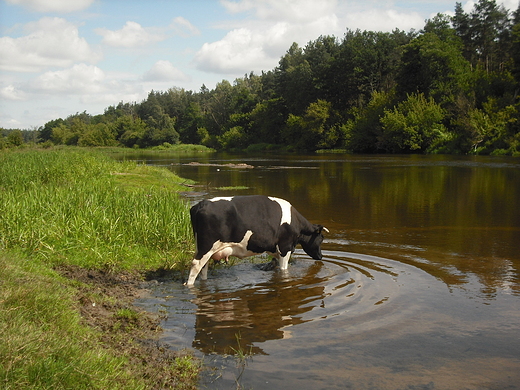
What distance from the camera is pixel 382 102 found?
84.1m

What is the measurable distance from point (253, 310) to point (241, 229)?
1986 millimetres

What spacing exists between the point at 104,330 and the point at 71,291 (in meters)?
1.25

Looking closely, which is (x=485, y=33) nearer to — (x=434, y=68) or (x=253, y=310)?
(x=434, y=68)

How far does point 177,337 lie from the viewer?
7.03 m

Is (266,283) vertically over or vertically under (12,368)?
under

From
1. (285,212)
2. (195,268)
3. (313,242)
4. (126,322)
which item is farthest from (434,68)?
(126,322)

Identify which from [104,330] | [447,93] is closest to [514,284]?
[104,330]

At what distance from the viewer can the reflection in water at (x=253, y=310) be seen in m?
7.11

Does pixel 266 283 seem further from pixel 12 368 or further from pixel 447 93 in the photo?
pixel 447 93

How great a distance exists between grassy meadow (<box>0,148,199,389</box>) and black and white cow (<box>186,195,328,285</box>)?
1.54m

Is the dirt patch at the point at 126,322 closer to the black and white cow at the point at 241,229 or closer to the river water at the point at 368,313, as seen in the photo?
the river water at the point at 368,313

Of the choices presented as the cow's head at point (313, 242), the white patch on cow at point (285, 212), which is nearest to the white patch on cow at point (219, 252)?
the white patch on cow at point (285, 212)

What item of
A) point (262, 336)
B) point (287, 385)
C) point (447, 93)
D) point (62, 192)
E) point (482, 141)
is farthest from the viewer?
point (447, 93)

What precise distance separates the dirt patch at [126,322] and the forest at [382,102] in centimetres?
4089
